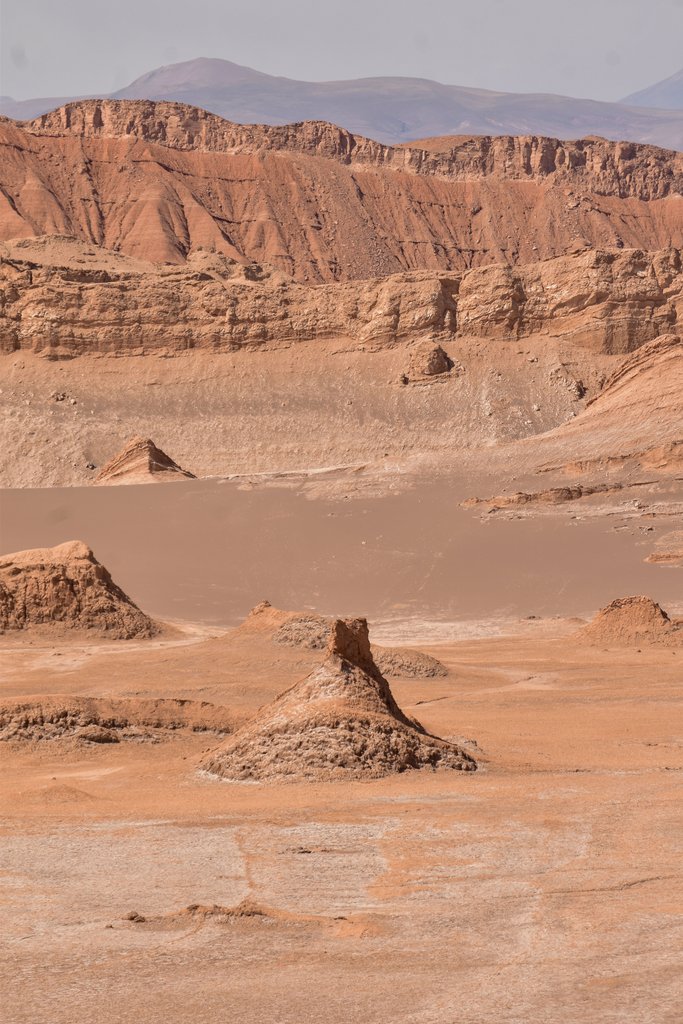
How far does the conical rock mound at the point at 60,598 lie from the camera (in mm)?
21422

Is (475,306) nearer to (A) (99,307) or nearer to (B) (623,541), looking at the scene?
(A) (99,307)

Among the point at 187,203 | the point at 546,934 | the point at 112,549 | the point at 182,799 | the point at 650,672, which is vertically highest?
the point at 187,203

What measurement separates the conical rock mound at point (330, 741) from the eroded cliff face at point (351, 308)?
49.4 meters

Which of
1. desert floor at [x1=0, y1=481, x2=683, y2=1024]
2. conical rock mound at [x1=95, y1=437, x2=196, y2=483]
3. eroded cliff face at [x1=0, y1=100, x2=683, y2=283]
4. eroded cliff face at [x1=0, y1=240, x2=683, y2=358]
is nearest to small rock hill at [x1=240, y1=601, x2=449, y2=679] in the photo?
desert floor at [x1=0, y1=481, x2=683, y2=1024]

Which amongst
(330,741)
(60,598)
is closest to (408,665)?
(60,598)

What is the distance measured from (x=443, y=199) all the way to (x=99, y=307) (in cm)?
5795

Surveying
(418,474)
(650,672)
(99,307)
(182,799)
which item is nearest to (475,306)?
(99,307)

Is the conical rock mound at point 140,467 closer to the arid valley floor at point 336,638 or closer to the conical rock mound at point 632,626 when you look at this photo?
the arid valley floor at point 336,638

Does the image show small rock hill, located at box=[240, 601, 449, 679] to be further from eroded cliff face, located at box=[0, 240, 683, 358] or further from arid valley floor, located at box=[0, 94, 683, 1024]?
eroded cliff face, located at box=[0, 240, 683, 358]

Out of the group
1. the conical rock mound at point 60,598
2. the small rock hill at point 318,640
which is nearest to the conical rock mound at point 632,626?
the small rock hill at point 318,640

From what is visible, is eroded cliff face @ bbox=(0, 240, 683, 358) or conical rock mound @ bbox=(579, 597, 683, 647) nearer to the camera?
conical rock mound @ bbox=(579, 597, 683, 647)

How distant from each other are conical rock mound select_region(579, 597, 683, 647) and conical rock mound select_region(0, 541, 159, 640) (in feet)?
24.3

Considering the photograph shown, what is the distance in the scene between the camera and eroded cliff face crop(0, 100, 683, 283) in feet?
338

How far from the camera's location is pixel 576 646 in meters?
21.0
